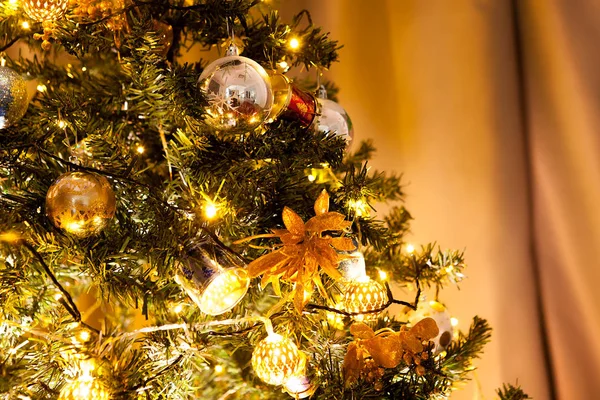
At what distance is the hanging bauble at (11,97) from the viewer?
0.51m

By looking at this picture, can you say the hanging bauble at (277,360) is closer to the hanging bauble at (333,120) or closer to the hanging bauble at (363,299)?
the hanging bauble at (363,299)

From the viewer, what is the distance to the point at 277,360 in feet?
1.65

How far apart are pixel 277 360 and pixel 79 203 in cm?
22

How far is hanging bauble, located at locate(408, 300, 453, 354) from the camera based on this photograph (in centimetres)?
69

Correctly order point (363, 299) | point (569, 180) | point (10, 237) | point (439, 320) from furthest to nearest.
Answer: point (569, 180) < point (439, 320) < point (363, 299) < point (10, 237)

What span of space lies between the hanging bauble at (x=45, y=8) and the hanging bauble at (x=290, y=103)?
0.66 ft

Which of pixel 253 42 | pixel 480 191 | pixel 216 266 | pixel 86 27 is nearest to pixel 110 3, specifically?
pixel 86 27

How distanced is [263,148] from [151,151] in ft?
0.79

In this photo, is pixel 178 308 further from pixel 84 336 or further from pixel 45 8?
pixel 45 8

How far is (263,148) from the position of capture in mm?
566

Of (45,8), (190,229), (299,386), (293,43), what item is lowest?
(299,386)

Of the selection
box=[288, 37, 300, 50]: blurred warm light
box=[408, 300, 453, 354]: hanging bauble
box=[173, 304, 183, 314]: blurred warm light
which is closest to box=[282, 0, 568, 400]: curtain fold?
box=[408, 300, 453, 354]: hanging bauble

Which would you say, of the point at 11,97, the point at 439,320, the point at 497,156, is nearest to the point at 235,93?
the point at 11,97

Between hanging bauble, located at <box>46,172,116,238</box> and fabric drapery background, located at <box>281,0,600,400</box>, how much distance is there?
77cm
